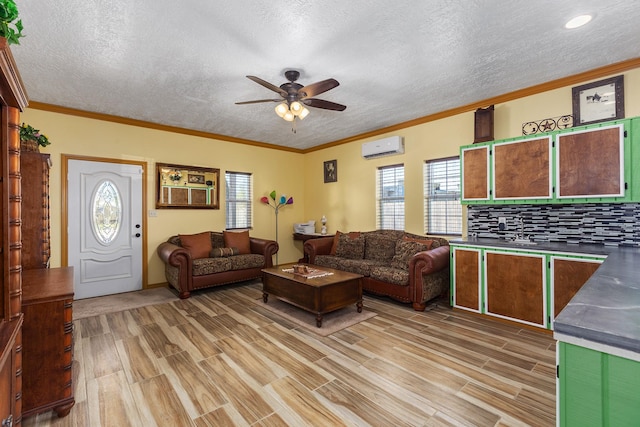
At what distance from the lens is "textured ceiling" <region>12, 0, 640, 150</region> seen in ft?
7.03

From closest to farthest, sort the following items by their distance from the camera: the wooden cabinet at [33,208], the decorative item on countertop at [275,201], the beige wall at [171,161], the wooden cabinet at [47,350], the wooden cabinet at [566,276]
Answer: the wooden cabinet at [47,350], the wooden cabinet at [33,208], the wooden cabinet at [566,276], the beige wall at [171,161], the decorative item on countertop at [275,201]

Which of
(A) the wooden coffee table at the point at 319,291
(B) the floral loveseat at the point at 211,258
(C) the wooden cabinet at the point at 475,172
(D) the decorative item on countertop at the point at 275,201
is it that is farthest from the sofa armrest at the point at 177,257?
(C) the wooden cabinet at the point at 475,172

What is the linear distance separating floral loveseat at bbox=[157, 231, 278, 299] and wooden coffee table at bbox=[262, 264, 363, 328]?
3.89 feet

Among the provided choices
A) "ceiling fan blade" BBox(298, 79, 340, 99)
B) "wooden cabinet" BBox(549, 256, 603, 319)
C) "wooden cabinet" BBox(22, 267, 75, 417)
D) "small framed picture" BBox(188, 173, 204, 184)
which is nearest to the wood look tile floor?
"wooden cabinet" BBox(22, 267, 75, 417)

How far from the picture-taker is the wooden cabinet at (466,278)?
11.1 feet

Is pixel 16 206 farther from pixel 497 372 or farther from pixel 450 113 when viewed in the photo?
pixel 450 113

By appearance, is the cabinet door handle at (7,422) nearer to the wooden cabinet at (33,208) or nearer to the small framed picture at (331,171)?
the wooden cabinet at (33,208)

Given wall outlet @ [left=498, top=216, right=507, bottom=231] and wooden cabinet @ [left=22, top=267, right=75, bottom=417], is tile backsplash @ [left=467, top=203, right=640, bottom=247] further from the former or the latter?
wooden cabinet @ [left=22, top=267, right=75, bottom=417]

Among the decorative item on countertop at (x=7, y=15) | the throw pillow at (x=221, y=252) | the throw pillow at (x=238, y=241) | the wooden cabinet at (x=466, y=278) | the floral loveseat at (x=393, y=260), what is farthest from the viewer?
the throw pillow at (x=238, y=241)

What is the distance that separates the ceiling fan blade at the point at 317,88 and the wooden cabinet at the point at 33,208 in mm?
2333

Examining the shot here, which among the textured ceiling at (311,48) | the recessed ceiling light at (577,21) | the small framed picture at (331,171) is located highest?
the textured ceiling at (311,48)

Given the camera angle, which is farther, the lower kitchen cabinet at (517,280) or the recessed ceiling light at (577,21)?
the lower kitchen cabinet at (517,280)

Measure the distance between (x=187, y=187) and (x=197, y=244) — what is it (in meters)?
1.10

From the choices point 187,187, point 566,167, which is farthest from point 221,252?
point 566,167
